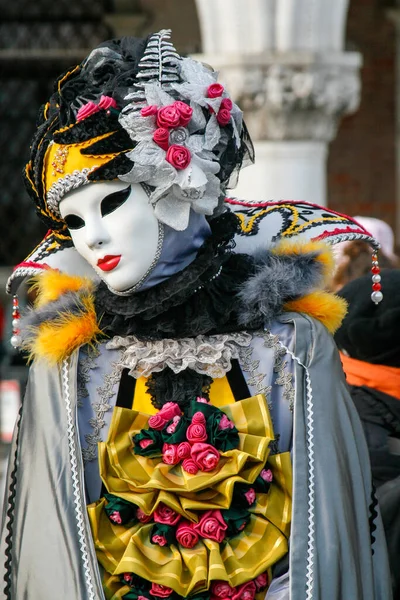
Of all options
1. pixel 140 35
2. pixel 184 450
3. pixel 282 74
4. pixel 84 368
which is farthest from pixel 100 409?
pixel 140 35

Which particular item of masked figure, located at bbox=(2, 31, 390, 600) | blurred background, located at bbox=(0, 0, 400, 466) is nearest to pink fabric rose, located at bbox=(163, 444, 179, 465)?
masked figure, located at bbox=(2, 31, 390, 600)

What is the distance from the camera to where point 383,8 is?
25.8 ft

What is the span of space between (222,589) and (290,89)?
363 cm

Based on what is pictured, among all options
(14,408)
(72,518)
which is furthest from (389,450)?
(14,408)

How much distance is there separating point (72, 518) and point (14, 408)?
13.9 ft

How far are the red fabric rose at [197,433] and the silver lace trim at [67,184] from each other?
0.51 meters

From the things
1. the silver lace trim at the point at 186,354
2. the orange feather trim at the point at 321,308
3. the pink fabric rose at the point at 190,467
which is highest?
the orange feather trim at the point at 321,308

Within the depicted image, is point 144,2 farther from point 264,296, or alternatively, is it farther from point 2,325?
point 264,296

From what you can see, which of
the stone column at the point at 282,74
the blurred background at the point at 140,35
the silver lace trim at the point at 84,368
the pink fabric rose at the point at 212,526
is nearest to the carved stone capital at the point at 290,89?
the stone column at the point at 282,74

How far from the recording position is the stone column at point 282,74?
5.65 meters

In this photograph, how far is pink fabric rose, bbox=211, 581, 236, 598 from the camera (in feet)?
7.86

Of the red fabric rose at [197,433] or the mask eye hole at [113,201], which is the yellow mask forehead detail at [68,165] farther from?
the red fabric rose at [197,433]

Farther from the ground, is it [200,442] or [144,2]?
[200,442]

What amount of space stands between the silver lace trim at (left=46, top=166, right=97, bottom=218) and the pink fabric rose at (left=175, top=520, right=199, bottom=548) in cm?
67
